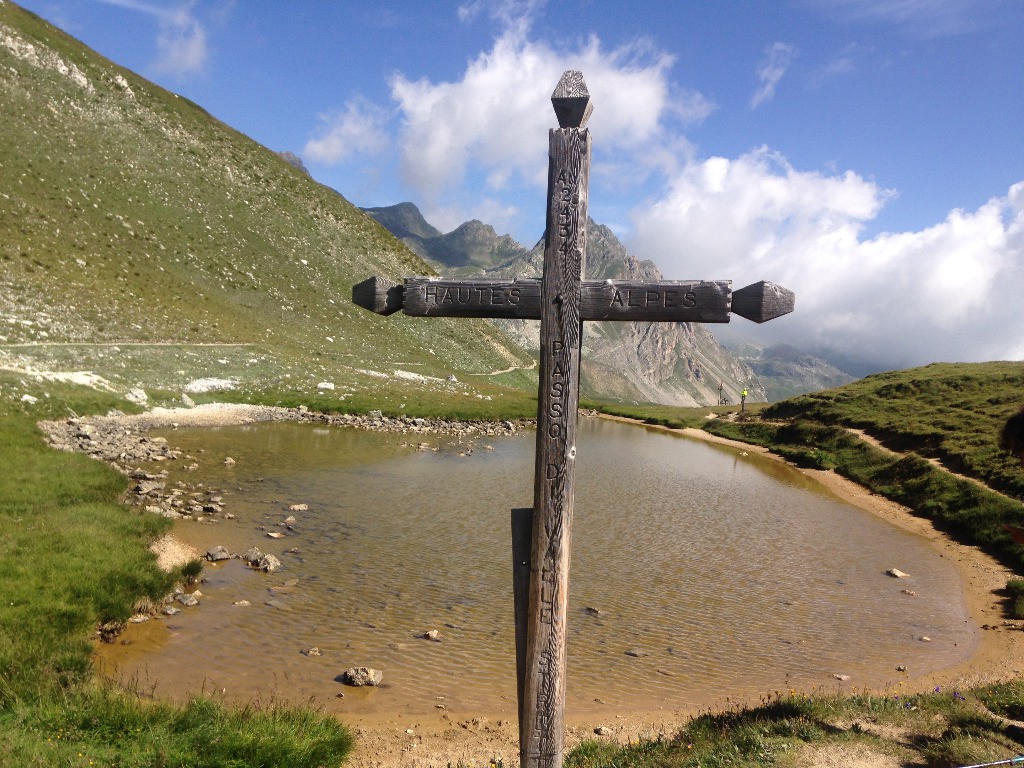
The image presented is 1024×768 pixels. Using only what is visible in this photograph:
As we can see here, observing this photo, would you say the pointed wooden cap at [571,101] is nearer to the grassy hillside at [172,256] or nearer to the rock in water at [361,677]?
the rock in water at [361,677]

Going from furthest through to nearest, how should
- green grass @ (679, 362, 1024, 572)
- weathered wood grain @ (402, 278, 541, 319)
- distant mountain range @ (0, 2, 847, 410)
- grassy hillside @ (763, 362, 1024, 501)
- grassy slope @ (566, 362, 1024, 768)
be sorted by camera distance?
1. distant mountain range @ (0, 2, 847, 410)
2. grassy hillside @ (763, 362, 1024, 501)
3. green grass @ (679, 362, 1024, 572)
4. grassy slope @ (566, 362, 1024, 768)
5. weathered wood grain @ (402, 278, 541, 319)

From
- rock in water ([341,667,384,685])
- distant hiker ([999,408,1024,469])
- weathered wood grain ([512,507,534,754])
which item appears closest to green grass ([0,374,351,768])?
rock in water ([341,667,384,685])

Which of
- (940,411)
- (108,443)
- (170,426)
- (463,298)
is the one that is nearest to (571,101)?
(463,298)

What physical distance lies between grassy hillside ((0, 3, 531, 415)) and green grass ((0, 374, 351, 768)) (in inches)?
798

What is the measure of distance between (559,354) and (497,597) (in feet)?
38.5

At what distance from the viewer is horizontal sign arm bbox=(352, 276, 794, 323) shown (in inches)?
223

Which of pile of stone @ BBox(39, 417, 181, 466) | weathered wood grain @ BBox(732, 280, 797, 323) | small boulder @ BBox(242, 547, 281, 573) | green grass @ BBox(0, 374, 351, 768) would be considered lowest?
small boulder @ BBox(242, 547, 281, 573)

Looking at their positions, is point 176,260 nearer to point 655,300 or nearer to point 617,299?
point 617,299

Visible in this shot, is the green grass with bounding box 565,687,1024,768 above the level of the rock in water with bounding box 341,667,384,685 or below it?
above

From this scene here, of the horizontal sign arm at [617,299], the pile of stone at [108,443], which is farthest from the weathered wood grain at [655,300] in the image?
the pile of stone at [108,443]

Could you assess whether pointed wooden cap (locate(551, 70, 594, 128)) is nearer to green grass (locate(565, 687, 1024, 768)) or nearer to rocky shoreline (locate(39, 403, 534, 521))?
green grass (locate(565, 687, 1024, 768))

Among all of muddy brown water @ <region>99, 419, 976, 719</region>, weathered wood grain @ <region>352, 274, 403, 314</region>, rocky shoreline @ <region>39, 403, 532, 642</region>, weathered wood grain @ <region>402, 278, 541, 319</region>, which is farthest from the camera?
rocky shoreline @ <region>39, 403, 532, 642</region>

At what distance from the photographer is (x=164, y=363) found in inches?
1689

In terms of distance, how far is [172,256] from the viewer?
6600cm
